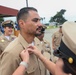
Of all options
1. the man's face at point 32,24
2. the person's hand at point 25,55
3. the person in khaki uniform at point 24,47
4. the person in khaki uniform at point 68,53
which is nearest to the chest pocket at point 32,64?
the person in khaki uniform at point 24,47

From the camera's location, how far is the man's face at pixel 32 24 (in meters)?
2.91

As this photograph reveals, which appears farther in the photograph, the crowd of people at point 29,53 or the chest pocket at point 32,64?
the chest pocket at point 32,64

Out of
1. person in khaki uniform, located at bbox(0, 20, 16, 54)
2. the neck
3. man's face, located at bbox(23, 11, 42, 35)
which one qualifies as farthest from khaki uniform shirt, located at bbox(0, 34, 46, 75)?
person in khaki uniform, located at bbox(0, 20, 16, 54)

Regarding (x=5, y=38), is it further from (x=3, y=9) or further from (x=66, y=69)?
(x=3, y=9)

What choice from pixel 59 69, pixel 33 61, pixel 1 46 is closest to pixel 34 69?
pixel 33 61

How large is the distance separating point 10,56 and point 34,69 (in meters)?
0.33

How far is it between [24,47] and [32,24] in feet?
1.18

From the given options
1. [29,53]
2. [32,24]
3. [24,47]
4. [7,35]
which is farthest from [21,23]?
[7,35]

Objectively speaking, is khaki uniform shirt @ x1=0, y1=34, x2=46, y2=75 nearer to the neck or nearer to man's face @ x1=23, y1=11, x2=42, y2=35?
the neck

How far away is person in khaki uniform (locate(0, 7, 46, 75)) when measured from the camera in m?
2.51

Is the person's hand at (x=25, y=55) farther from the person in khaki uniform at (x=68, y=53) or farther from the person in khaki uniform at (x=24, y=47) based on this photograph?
the person in khaki uniform at (x=68, y=53)

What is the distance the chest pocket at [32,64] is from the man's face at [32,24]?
1.10 feet

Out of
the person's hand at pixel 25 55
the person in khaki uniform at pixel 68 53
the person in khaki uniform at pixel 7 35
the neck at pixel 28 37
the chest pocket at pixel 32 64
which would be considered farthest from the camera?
the person in khaki uniform at pixel 7 35

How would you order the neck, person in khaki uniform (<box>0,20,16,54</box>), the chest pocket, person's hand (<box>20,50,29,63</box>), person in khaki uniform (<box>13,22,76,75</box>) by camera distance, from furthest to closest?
person in khaki uniform (<box>0,20,16,54</box>), the neck, the chest pocket, person's hand (<box>20,50,29,63</box>), person in khaki uniform (<box>13,22,76,75</box>)
